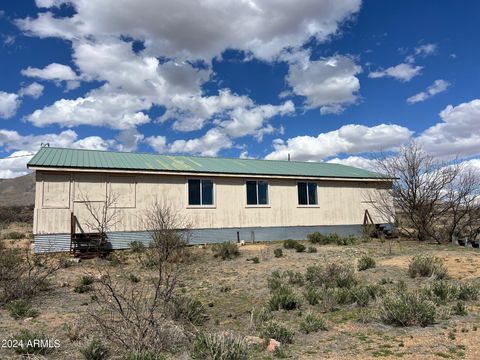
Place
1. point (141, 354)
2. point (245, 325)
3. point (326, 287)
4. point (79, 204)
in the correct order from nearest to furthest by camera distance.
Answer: point (141, 354) < point (245, 325) < point (326, 287) < point (79, 204)

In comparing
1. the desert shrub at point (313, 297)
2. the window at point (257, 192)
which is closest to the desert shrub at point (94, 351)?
the desert shrub at point (313, 297)

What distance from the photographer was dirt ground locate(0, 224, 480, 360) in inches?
218

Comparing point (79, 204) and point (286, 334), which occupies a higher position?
point (79, 204)

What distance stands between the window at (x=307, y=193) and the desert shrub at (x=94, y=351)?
54.4ft

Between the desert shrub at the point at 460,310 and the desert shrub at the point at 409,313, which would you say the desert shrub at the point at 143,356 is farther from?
the desert shrub at the point at 460,310

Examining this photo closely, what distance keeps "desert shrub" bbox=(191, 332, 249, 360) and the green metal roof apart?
12.4m

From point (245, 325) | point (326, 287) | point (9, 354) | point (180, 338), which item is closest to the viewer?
point (9, 354)

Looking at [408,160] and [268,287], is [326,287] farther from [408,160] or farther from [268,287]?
[408,160]

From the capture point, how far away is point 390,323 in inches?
266

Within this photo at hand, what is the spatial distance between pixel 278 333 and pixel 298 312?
6.13 ft

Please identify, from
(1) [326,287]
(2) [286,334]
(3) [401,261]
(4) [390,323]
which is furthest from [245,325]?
(3) [401,261]

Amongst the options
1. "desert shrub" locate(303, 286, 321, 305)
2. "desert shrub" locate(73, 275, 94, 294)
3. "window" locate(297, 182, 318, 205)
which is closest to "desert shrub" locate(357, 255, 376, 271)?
"desert shrub" locate(303, 286, 321, 305)

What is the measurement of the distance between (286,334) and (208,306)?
2.93 meters

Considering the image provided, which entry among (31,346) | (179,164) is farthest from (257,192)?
(31,346)
